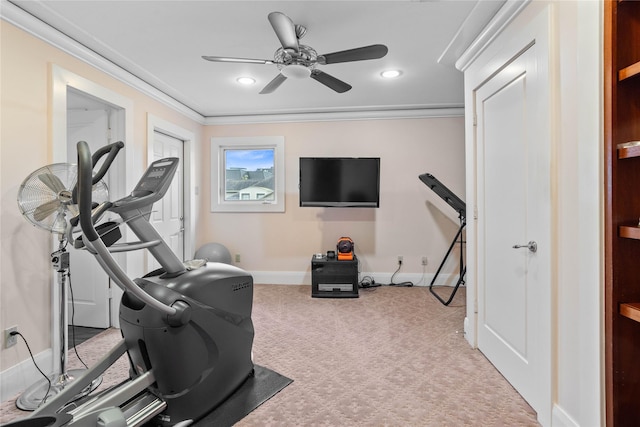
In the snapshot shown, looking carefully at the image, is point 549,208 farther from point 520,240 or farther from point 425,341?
point 425,341

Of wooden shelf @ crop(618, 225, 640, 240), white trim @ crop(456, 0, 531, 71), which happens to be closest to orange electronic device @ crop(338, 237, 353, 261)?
white trim @ crop(456, 0, 531, 71)

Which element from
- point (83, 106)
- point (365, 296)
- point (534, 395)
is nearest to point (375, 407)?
point (534, 395)

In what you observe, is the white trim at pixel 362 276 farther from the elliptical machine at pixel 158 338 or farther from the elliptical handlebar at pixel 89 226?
the elliptical handlebar at pixel 89 226

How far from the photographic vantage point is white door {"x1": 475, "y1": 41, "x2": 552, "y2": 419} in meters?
1.59

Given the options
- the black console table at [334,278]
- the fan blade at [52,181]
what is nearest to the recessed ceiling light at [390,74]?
the black console table at [334,278]

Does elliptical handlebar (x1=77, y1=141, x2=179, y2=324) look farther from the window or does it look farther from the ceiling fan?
the window

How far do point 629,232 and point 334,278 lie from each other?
9.90 feet

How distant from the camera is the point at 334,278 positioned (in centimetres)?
387

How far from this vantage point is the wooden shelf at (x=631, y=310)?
1.08 metres

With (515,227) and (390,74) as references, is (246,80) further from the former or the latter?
(515,227)

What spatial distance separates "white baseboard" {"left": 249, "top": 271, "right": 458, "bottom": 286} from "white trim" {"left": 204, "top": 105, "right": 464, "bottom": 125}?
2205mm

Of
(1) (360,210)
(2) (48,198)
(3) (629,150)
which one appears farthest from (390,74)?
(2) (48,198)

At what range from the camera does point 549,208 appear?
153 cm

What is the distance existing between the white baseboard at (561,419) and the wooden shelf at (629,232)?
89cm
